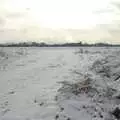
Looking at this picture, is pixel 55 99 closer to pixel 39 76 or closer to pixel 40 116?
pixel 40 116

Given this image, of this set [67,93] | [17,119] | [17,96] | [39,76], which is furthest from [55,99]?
[39,76]

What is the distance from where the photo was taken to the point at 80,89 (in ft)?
42.0

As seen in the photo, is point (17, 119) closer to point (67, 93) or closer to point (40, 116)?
point (40, 116)

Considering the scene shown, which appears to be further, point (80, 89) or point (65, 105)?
point (80, 89)

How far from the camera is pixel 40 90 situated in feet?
44.0

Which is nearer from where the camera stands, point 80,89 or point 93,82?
point 80,89

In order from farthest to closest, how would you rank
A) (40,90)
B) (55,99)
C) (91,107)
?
(40,90)
(55,99)
(91,107)

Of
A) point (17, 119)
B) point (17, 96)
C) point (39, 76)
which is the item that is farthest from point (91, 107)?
point (39, 76)

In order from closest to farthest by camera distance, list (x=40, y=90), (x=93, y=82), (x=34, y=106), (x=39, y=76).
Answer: (x=34, y=106) → (x=40, y=90) → (x=93, y=82) → (x=39, y=76)

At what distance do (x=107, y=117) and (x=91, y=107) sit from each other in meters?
1.23

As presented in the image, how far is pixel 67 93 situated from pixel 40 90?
5.31 feet

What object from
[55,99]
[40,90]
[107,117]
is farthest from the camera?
[40,90]

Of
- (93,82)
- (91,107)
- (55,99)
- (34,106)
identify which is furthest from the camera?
(93,82)

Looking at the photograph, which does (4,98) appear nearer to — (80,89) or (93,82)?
(80,89)
